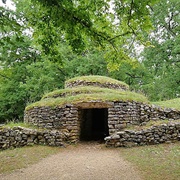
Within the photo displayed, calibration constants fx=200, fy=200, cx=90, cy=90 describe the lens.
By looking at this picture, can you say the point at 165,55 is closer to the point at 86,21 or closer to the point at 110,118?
the point at 110,118

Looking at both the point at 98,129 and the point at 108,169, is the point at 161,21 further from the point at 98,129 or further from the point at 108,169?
the point at 108,169

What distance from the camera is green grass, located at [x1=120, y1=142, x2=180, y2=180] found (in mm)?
4531

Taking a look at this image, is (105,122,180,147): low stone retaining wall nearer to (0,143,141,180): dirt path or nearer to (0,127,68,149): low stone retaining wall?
(0,143,141,180): dirt path

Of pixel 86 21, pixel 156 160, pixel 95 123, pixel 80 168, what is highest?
pixel 86 21

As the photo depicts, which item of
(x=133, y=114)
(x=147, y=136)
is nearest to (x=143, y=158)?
(x=147, y=136)

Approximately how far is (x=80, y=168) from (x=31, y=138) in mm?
3425

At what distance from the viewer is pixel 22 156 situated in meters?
6.59

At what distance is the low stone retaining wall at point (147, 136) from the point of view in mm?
7598

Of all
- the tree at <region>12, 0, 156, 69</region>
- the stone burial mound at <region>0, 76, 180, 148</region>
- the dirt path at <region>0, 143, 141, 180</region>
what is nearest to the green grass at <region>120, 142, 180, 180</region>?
the dirt path at <region>0, 143, 141, 180</region>

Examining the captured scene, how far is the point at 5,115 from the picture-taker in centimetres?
1891

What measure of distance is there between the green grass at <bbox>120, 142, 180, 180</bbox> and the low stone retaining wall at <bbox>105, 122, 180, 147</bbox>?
1.15 ft

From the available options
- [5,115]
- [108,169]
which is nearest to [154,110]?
[108,169]

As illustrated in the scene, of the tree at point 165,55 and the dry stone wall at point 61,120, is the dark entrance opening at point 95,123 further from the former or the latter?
the tree at point 165,55

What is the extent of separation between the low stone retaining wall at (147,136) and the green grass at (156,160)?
1.15 ft
